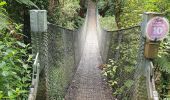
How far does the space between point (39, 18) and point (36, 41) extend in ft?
0.75

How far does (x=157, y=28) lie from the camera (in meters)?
2.86

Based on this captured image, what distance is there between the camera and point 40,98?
3.05 metres

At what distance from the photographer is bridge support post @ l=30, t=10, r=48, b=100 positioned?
9.32ft

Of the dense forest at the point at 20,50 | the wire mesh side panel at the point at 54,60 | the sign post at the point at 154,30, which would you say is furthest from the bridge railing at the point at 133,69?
the wire mesh side panel at the point at 54,60

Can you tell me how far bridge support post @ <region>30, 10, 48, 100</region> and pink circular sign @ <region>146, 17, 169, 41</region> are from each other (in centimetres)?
97

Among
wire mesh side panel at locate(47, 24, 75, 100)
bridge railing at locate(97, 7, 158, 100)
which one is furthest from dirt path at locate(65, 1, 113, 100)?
wire mesh side panel at locate(47, 24, 75, 100)

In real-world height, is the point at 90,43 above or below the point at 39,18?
below

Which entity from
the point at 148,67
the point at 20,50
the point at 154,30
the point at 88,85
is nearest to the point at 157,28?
the point at 154,30

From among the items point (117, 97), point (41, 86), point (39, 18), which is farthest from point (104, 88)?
point (39, 18)

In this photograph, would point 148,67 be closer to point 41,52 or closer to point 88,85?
point 41,52

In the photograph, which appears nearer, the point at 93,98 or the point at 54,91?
the point at 54,91

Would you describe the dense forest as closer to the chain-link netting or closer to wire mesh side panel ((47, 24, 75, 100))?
the chain-link netting

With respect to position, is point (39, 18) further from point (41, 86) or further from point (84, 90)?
point (84, 90)

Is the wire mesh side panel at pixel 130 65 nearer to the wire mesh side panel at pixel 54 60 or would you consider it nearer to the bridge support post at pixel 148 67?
the bridge support post at pixel 148 67
